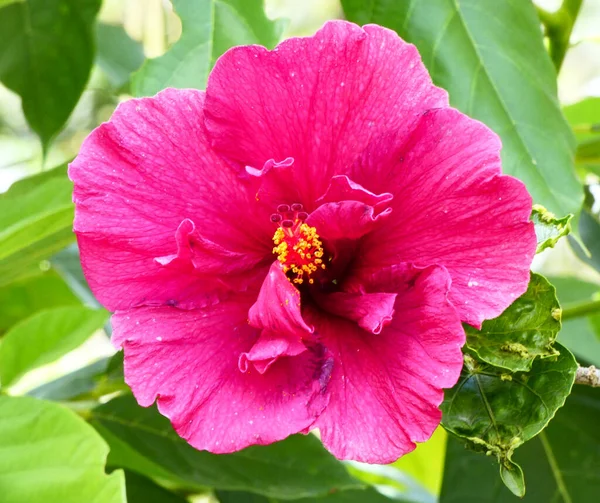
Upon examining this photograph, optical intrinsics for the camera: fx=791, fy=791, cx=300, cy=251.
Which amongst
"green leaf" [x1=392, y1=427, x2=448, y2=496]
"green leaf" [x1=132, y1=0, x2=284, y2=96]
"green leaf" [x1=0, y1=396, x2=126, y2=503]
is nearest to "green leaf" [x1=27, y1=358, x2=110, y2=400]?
"green leaf" [x1=0, y1=396, x2=126, y2=503]

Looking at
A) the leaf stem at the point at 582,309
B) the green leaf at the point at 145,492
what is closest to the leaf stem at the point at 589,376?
the leaf stem at the point at 582,309

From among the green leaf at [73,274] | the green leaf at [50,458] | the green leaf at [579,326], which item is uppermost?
the green leaf at [50,458]

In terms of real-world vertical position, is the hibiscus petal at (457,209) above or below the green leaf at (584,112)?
above

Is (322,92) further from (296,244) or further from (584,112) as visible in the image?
(584,112)

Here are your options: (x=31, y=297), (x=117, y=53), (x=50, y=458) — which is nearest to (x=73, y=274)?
(x=31, y=297)

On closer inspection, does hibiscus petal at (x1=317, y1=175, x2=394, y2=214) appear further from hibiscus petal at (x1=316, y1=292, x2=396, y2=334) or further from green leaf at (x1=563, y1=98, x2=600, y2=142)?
green leaf at (x1=563, y1=98, x2=600, y2=142)

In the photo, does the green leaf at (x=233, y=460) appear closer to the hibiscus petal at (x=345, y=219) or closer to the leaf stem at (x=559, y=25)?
the hibiscus petal at (x=345, y=219)
